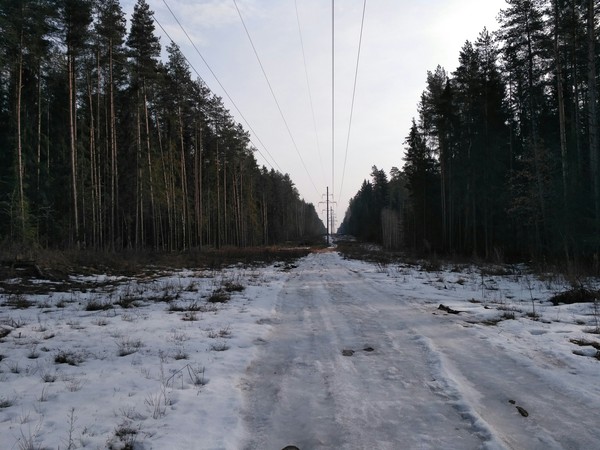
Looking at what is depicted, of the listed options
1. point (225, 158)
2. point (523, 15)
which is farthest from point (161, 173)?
point (523, 15)

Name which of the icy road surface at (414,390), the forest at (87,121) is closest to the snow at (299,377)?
the icy road surface at (414,390)

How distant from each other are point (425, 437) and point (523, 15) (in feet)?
86.6

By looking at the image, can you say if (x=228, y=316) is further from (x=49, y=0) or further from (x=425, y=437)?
(x=49, y=0)

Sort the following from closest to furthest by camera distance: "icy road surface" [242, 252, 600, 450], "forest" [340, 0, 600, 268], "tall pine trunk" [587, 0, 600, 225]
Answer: "icy road surface" [242, 252, 600, 450]
"tall pine trunk" [587, 0, 600, 225]
"forest" [340, 0, 600, 268]

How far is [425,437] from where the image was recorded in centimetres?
299

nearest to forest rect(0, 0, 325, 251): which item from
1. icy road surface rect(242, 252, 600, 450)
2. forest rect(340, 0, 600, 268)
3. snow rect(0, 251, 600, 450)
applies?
snow rect(0, 251, 600, 450)

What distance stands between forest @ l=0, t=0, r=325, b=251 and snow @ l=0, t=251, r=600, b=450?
11543 millimetres

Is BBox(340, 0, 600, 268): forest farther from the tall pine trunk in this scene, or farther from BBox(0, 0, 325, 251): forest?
BBox(0, 0, 325, 251): forest

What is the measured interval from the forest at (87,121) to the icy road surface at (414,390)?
14.2 m

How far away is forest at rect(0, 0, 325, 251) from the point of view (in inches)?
738

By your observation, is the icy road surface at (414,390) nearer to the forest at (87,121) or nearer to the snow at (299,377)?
the snow at (299,377)

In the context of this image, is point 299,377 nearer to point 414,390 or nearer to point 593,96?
point 414,390

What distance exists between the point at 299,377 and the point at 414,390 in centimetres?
134

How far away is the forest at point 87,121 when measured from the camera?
18734mm
